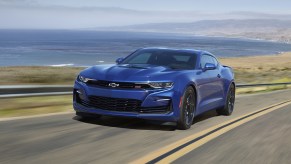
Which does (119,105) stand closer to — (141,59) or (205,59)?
(141,59)

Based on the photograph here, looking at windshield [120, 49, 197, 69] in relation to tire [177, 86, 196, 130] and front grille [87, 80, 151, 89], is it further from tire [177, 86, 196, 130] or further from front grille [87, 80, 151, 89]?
front grille [87, 80, 151, 89]

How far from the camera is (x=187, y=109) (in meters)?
8.07

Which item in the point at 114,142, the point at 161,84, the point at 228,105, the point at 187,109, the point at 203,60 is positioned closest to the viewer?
the point at 114,142

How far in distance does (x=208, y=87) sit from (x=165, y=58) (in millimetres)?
1018

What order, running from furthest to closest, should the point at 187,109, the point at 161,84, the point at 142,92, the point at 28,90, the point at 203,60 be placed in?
the point at 28,90, the point at 203,60, the point at 187,109, the point at 161,84, the point at 142,92

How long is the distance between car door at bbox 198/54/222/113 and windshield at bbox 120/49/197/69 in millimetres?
286

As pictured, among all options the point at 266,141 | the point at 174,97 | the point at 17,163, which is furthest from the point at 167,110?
the point at 17,163

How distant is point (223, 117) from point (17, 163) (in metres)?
6.58

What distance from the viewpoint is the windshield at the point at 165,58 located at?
8758mm

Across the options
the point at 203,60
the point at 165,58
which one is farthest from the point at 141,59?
the point at 203,60

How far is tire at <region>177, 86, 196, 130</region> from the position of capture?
25.7 ft

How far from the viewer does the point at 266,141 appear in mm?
7809

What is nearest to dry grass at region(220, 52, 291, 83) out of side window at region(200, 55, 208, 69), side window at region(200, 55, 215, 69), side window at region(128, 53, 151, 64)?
side window at region(200, 55, 215, 69)

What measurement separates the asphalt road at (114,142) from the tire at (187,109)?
0.44 feet
